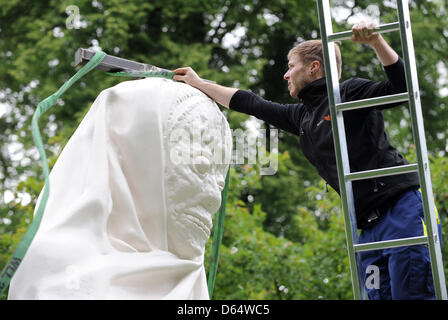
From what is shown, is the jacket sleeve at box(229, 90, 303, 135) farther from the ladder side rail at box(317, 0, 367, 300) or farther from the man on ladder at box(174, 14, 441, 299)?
the ladder side rail at box(317, 0, 367, 300)

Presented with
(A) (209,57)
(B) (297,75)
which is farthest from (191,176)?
(A) (209,57)

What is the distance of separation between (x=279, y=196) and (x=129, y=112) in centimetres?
897

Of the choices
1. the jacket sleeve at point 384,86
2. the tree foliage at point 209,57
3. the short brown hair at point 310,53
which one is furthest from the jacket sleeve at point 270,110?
the tree foliage at point 209,57

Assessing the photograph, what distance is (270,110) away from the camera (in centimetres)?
430

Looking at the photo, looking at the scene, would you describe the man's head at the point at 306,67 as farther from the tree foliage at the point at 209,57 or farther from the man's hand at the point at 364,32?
the tree foliage at the point at 209,57

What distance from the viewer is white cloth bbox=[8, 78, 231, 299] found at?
2.74 meters

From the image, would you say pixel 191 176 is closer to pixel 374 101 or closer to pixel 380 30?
pixel 374 101

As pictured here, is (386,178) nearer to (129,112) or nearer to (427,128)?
(129,112)

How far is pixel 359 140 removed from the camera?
369 centimetres

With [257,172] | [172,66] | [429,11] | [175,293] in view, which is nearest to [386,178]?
[175,293]

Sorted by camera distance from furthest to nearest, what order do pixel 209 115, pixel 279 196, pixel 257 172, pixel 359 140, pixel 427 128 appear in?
pixel 427 128 < pixel 279 196 < pixel 257 172 < pixel 359 140 < pixel 209 115

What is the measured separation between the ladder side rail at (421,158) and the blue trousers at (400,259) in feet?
1.10

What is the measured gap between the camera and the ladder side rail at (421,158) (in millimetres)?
3158

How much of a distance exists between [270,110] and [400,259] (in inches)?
47.5
